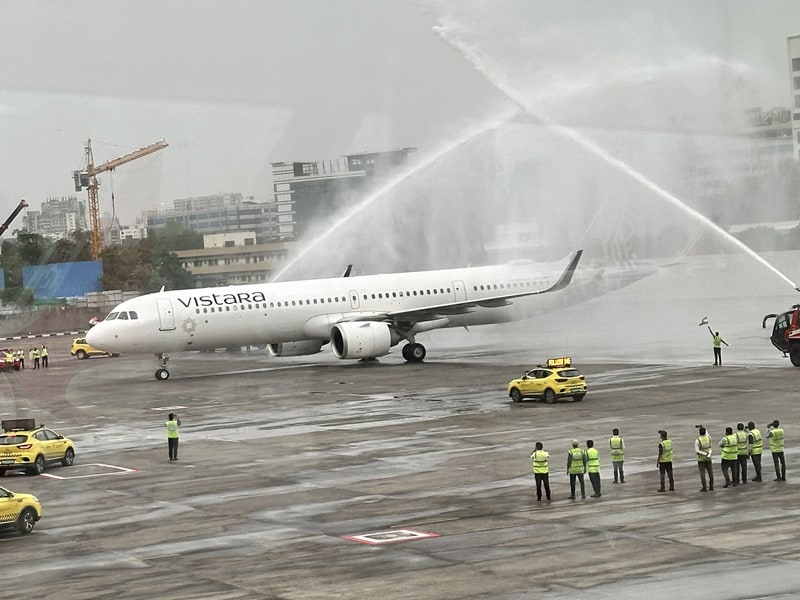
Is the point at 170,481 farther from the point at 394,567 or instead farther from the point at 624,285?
the point at 624,285

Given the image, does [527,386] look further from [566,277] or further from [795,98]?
[795,98]

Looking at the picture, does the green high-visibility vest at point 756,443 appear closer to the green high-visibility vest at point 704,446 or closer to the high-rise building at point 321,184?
the green high-visibility vest at point 704,446

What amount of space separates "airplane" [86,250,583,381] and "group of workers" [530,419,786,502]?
34724mm

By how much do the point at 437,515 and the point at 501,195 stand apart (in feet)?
173

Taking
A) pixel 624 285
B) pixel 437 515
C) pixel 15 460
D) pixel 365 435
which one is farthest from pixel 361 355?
pixel 437 515

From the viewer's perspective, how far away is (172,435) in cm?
3606

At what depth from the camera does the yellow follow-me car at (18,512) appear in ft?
83.8

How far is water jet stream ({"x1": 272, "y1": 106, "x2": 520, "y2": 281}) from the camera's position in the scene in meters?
66.9

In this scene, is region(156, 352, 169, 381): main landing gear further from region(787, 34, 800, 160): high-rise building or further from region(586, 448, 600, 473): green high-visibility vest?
region(787, 34, 800, 160): high-rise building

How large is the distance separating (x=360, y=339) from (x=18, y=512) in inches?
1468

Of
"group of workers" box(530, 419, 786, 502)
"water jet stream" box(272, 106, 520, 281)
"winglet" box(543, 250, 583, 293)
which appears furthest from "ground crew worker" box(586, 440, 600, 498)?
"water jet stream" box(272, 106, 520, 281)

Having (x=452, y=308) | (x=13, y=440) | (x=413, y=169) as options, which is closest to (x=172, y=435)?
(x=13, y=440)

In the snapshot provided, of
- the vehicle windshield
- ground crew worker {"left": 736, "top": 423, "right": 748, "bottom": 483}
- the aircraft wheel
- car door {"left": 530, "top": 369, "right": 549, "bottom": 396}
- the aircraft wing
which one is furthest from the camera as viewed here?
the aircraft wing

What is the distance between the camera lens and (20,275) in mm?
93312
